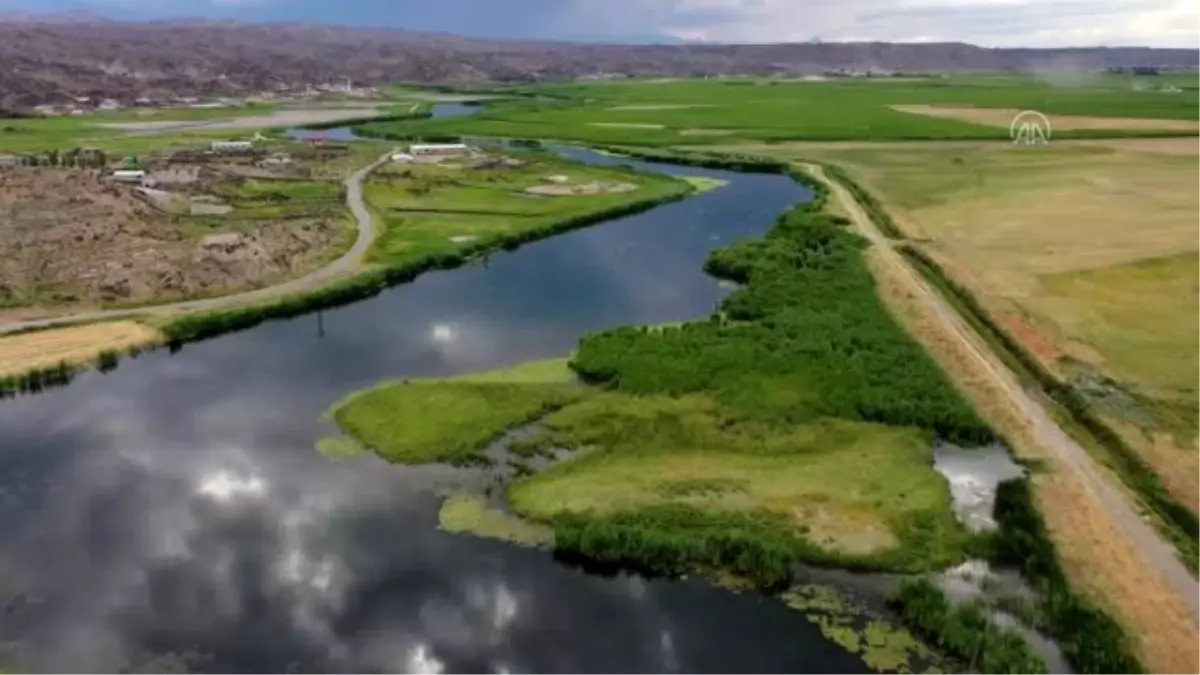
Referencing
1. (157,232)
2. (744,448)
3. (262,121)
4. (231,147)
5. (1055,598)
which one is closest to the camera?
(1055,598)

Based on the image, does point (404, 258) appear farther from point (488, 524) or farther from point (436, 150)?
point (436, 150)

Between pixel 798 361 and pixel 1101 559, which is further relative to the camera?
pixel 798 361

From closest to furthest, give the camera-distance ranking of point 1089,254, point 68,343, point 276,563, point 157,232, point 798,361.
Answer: point 276,563 < point 798,361 < point 68,343 < point 1089,254 < point 157,232

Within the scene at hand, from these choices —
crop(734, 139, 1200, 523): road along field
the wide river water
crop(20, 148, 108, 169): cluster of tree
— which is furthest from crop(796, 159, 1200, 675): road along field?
crop(20, 148, 108, 169): cluster of tree

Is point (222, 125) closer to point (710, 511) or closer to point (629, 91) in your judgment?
point (629, 91)

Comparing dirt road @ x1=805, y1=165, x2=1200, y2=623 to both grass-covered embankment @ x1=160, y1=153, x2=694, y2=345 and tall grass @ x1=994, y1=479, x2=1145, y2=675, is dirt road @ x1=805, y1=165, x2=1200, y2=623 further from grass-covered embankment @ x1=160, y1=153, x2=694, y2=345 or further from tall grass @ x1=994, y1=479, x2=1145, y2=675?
grass-covered embankment @ x1=160, y1=153, x2=694, y2=345

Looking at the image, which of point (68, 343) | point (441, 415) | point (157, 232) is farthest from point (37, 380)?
point (157, 232)

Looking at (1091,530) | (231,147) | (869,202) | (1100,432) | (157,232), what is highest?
(231,147)

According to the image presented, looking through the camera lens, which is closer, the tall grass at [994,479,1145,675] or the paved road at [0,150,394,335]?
the tall grass at [994,479,1145,675]
